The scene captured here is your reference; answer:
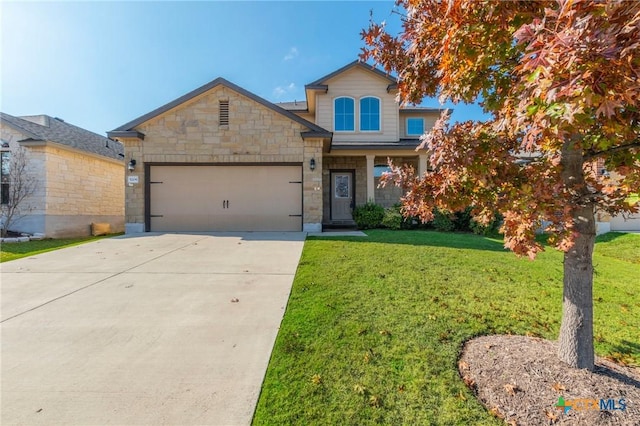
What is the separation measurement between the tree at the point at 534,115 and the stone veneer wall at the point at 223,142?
7285 millimetres

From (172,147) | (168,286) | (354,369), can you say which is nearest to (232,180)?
(172,147)

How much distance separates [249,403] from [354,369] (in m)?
0.87

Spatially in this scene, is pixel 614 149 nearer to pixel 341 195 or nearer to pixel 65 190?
pixel 341 195

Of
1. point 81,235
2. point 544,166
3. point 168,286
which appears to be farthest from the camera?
point 81,235

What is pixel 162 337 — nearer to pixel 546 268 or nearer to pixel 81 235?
pixel 546 268

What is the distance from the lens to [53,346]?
9.72 ft

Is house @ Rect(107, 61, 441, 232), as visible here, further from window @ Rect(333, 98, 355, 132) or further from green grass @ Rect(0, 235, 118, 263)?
window @ Rect(333, 98, 355, 132)

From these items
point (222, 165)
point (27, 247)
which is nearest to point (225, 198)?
point (222, 165)

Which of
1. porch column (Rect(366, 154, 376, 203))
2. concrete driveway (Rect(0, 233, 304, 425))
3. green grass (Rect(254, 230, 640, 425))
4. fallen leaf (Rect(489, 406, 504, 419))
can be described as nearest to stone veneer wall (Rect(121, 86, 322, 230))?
porch column (Rect(366, 154, 376, 203))

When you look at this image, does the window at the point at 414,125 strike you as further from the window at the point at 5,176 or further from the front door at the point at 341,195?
the window at the point at 5,176

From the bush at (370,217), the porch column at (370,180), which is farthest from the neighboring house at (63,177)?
the porch column at (370,180)

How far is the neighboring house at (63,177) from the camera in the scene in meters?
11.1

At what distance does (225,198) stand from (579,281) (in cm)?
973

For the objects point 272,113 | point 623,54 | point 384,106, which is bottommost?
point 623,54
